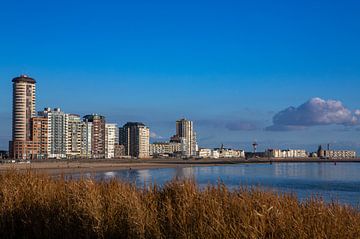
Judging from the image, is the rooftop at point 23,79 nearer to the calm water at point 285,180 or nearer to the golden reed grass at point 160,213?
the calm water at point 285,180

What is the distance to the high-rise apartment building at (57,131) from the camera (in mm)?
188275

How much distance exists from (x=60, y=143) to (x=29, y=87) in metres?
26.0

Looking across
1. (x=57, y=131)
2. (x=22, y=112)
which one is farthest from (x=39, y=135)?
(x=22, y=112)

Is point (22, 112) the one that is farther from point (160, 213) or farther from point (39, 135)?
point (160, 213)

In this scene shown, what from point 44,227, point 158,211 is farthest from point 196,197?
point 44,227

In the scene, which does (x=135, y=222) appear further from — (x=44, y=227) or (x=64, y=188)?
(x=64, y=188)

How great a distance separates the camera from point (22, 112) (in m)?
179

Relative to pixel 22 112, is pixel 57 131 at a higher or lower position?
lower

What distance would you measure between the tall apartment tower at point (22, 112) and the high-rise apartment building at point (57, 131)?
8769 mm

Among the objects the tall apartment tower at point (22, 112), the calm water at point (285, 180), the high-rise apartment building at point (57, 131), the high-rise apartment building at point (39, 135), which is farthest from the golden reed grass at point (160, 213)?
the high-rise apartment building at point (57, 131)

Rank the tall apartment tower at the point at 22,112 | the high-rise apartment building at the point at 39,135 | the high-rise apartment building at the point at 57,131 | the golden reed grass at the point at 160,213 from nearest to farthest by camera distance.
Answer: the golden reed grass at the point at 160,213 → the tall apartment tower at the point at 22,112 → the high-rise apartment building at the point at 39,135 → the high-rise apartment building at the point at 57,131

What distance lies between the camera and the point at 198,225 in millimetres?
7801

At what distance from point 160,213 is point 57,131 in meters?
187

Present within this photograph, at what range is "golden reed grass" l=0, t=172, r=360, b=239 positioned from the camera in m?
7.13
